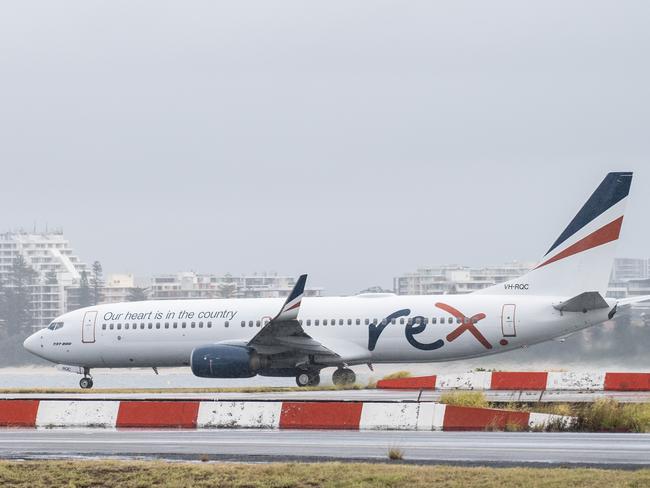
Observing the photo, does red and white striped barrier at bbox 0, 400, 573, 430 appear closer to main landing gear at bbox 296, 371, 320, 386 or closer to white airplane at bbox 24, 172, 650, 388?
white airplane at bbox 24, 172, 650, 388

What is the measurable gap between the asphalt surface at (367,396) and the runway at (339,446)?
6077mm

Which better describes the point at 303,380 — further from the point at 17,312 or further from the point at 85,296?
the point at 85,296

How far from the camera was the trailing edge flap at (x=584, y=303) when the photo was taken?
1505 inches

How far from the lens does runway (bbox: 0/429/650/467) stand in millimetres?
17516

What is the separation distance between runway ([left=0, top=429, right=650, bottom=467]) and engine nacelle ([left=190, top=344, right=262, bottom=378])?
54.7 ft

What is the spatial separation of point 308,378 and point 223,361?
9.08 ft

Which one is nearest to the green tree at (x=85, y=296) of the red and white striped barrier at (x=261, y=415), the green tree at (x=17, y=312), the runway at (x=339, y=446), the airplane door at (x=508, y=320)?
the green tree at (x=17, y=312)

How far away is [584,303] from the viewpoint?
38.6 metres

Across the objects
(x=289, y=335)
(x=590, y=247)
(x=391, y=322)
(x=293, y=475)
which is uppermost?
(x=590, y=247)

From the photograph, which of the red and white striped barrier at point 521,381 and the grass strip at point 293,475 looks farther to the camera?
the red and white striped barrier at point 521,381

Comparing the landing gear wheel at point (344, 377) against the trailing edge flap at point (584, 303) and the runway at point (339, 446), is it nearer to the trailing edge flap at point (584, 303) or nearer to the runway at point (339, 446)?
the trailing edge flap at point (584, 303)

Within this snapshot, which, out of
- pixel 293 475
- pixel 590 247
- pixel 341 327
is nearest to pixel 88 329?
pixel 341 327

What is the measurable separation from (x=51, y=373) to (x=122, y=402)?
62479mm

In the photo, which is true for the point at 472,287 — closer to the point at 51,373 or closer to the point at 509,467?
the point at 51,373
